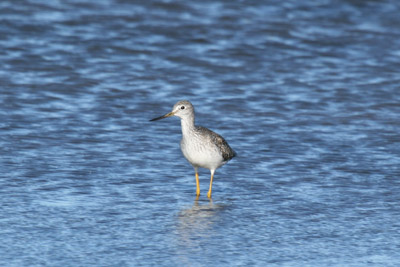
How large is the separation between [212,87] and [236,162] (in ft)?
13.7

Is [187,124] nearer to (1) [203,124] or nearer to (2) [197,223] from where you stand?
(2) [197,223]

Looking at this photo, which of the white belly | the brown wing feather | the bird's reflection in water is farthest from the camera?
the brown wing feather

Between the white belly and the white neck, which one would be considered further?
the white neck

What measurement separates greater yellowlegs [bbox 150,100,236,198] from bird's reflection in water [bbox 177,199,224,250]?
503mm

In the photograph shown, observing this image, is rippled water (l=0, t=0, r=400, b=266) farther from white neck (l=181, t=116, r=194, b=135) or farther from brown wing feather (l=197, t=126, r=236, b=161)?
white neck (l=181, t=116, r=194, b=135)

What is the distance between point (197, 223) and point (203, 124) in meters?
4.57

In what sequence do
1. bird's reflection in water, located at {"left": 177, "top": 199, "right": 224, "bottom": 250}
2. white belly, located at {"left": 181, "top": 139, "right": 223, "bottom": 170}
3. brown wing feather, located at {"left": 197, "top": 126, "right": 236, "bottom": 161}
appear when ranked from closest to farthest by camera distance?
bird's reflection in water, located at {"left": 177, "top": 199, "right": 224, "bottom": 250} → white belly, located at {"left": 181, "top": 139, "right": 223, "bottom": 170} → brown wing feather, located at {"left": 197, "top": 126, "right": 236, "bottom": 161}

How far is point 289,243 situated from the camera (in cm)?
733

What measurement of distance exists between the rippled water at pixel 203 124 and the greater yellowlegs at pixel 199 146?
0.95ft

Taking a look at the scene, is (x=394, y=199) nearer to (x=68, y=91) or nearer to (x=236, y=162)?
(x=236, y=162)

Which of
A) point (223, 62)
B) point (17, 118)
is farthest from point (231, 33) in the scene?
point (17, 118)

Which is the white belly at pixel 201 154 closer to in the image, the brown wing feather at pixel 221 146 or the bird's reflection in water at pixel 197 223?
the brown wing feather at pixel 221 146

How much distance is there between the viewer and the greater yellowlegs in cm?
939

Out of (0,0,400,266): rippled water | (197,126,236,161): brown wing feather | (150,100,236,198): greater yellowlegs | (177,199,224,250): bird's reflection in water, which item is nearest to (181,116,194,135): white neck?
(150,100,236,198): greater yellowlegs
